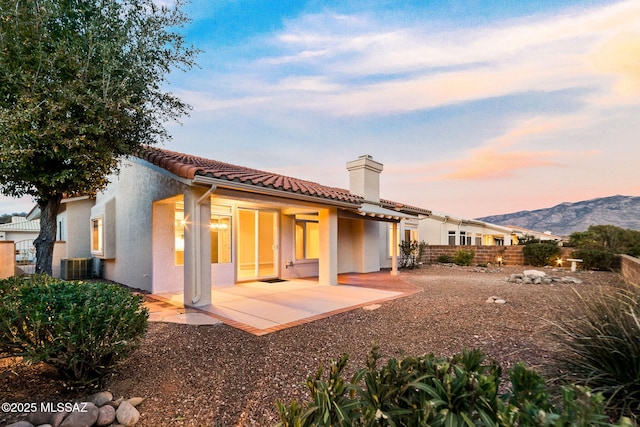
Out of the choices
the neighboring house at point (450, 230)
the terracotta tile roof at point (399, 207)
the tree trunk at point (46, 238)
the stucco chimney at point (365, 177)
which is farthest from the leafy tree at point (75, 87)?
the neighboring house at point (450, 230)

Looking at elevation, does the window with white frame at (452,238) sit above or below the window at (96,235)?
below

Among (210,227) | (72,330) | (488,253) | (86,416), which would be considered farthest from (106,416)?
(488,253)

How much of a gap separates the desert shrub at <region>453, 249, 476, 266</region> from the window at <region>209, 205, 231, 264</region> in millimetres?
16837

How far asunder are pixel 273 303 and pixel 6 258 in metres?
7.74

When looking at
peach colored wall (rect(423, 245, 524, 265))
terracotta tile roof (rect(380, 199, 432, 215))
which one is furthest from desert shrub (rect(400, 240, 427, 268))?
peach colored wall (rect(423, 245, 524, 265))

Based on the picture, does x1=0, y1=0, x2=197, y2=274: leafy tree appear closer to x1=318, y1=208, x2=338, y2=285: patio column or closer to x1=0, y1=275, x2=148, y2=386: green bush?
x1=0, y1=275, x2=148, y2=386: green bush

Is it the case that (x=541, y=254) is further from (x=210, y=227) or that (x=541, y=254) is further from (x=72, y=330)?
(x=72, y=330)

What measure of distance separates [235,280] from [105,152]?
6.88m

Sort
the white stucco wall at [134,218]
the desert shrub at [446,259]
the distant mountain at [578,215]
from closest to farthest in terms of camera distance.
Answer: the white stucco wall at [134,218], the desert shrub at [446,259], the distant mountain at [578,215]

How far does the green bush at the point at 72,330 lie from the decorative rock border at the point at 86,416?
20.0 inches

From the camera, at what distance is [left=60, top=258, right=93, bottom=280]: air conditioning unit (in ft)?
45.5

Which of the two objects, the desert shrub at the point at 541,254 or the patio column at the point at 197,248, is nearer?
the patio column at the point at 197,248

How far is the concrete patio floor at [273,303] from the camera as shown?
23.2 ft

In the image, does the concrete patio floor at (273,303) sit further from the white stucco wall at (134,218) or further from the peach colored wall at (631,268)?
the peach colored wall at (631,268)
